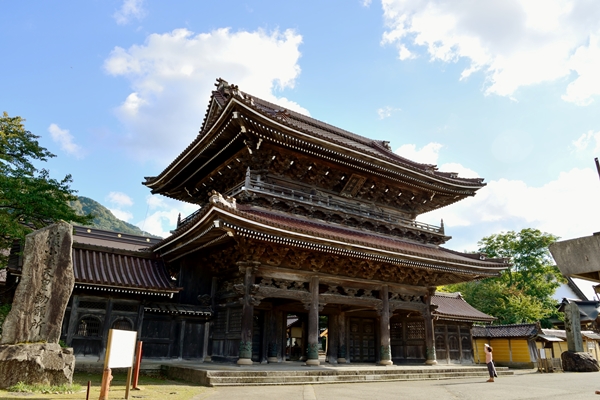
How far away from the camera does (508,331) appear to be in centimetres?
3042

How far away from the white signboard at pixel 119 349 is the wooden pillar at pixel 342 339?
13545 millimetres

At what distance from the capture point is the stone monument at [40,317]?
863cm

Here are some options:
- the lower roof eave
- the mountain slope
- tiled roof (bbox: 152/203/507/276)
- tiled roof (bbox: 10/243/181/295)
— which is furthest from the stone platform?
the mountain slope

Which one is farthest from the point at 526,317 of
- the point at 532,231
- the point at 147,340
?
the point at 147,340

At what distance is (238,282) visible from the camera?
1603 cm

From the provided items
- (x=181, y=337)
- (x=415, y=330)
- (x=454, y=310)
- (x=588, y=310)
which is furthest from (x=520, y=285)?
(x=181, y=337)

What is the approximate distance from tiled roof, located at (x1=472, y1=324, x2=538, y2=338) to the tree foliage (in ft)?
25.2

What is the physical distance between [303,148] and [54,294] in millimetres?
10464

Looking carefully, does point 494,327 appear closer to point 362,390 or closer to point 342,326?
point 342,326

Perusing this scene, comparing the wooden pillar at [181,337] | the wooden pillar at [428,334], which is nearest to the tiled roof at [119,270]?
the wooden pillar at [181,337]

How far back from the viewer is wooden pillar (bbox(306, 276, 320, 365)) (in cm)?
1570

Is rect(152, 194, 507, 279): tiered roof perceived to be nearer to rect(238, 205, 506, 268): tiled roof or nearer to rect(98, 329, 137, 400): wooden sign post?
rect(238, 205, 506, 268): tiled roof

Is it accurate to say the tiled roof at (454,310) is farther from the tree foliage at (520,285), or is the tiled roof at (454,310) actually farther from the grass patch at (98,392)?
the grass patch at (98,392)

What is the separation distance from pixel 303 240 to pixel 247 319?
349 cm
